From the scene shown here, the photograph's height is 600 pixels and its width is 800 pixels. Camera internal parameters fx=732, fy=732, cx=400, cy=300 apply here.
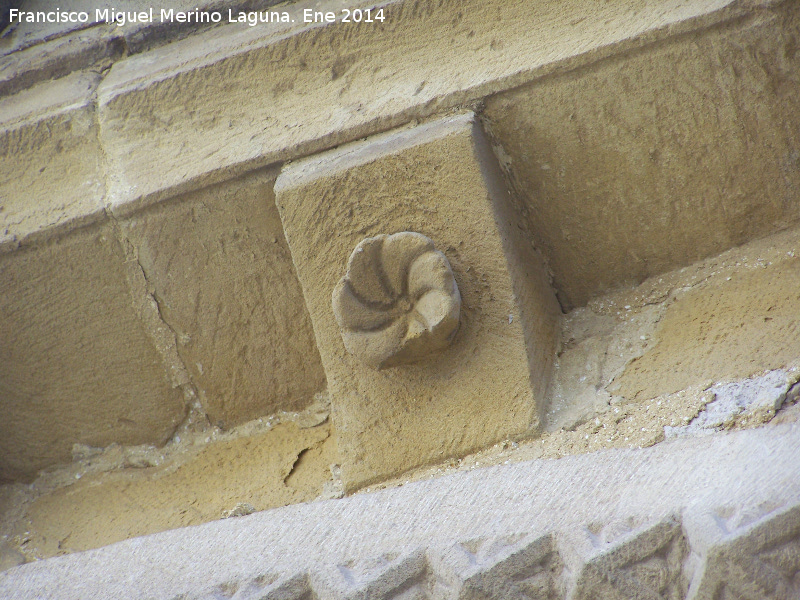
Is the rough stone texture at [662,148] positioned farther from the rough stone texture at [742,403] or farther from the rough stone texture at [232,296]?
the rough stone texture at [232,296]

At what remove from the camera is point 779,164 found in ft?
4.21

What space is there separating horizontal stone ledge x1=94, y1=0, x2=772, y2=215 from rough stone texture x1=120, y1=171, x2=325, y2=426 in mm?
52

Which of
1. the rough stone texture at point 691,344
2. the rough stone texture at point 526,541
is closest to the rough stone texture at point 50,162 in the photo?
the rough stone texture at point 526,541

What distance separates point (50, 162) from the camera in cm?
157

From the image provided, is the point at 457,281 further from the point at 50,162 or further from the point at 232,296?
the point at 50,162

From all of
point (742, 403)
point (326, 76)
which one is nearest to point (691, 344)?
point (742, 403)

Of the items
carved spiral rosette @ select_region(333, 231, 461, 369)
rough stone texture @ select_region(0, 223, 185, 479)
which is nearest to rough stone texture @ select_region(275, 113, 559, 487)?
carved spiral rosette @ select_region(333, 231, 461, 369)

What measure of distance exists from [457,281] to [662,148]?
44 cm

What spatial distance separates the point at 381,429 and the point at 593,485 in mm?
408

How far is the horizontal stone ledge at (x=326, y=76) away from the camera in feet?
4.22

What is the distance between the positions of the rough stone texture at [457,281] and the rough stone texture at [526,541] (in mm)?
153

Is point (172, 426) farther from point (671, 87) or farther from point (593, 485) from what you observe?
point (671, 87)

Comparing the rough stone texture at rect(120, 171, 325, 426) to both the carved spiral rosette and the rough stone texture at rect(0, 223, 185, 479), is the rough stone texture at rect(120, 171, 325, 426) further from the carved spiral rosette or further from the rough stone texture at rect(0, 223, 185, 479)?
the carved spiral rosette

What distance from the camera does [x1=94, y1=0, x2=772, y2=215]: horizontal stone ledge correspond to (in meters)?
1.29
